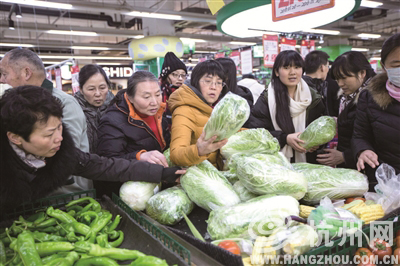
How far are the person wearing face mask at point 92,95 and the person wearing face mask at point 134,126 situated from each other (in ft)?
2.94

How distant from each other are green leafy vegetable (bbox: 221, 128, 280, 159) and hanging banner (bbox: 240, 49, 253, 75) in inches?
235

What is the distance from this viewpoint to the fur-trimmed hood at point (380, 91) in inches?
80.3

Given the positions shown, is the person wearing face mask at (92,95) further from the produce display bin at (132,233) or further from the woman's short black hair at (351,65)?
the woman's short black hair at (351,65)

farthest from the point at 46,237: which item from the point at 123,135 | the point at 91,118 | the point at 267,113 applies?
the point at 267,113

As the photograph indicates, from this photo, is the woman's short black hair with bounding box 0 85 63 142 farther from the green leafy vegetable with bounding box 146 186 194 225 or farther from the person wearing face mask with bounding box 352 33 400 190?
the person wearing face mask with bounding box 352 33 400 190

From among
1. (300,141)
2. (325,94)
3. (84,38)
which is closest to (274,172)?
(300,141)

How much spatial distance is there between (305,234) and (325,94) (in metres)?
3.22

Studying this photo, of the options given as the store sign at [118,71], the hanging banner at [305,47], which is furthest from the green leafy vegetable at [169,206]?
the store sign at [118,71]

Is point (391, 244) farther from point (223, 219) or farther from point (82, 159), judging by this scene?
point (82, 159)

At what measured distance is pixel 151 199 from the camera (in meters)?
1.81

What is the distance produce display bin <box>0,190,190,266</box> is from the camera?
126cm

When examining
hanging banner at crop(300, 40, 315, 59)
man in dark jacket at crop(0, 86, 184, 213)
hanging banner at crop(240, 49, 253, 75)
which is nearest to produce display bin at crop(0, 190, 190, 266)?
man in dark jacket at crop(0, 86, 184, 213)

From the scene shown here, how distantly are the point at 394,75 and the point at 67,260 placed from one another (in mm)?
2121

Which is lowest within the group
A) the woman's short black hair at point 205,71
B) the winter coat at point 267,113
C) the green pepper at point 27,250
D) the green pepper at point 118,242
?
the green pepper at point 118,242
